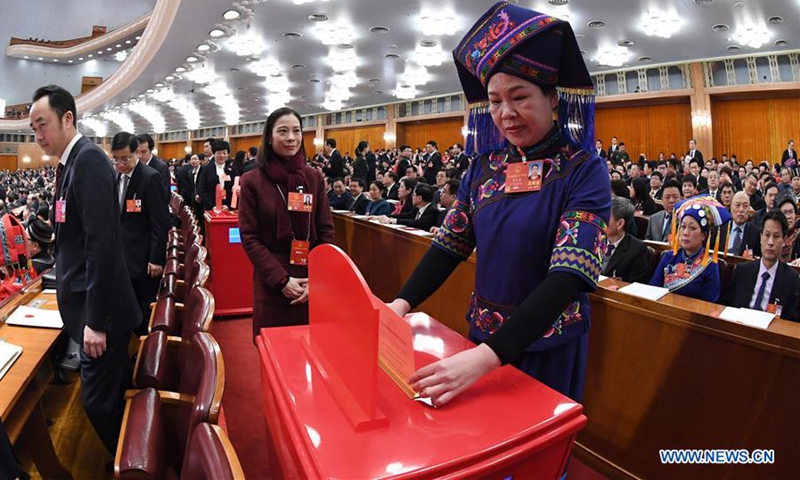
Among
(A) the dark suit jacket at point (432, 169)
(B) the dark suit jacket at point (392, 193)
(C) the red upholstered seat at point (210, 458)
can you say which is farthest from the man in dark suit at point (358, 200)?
(C) the red upholstered seat at point (210, 458)

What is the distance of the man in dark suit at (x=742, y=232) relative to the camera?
423 cm

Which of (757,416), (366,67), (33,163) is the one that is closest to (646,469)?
(757,416)

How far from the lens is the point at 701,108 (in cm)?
1102

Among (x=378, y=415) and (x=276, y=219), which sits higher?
(x=276, y=219)

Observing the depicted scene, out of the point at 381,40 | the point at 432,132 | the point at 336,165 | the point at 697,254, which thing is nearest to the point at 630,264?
the point at 697,254

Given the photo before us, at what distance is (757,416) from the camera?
147 centimetres

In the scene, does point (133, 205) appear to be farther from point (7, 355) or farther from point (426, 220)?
point (426, 220)

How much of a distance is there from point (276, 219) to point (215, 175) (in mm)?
3956

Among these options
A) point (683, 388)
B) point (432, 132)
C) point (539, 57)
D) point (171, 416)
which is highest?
point (432, 132)

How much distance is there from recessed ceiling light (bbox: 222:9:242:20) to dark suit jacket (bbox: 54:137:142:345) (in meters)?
6.51

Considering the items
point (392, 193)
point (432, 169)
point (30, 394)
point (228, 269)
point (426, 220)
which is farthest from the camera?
point (432, 169)

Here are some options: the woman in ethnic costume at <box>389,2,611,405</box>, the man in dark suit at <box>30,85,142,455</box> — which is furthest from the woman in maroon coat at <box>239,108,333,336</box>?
the woman in ethnic costume at <box>389,2,611,405</box>

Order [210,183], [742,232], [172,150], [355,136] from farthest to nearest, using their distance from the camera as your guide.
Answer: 1. [172,150]
2. [355,136]
3. [210,183]
4. [742,232]

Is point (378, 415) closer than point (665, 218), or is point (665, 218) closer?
point (378, 415)
